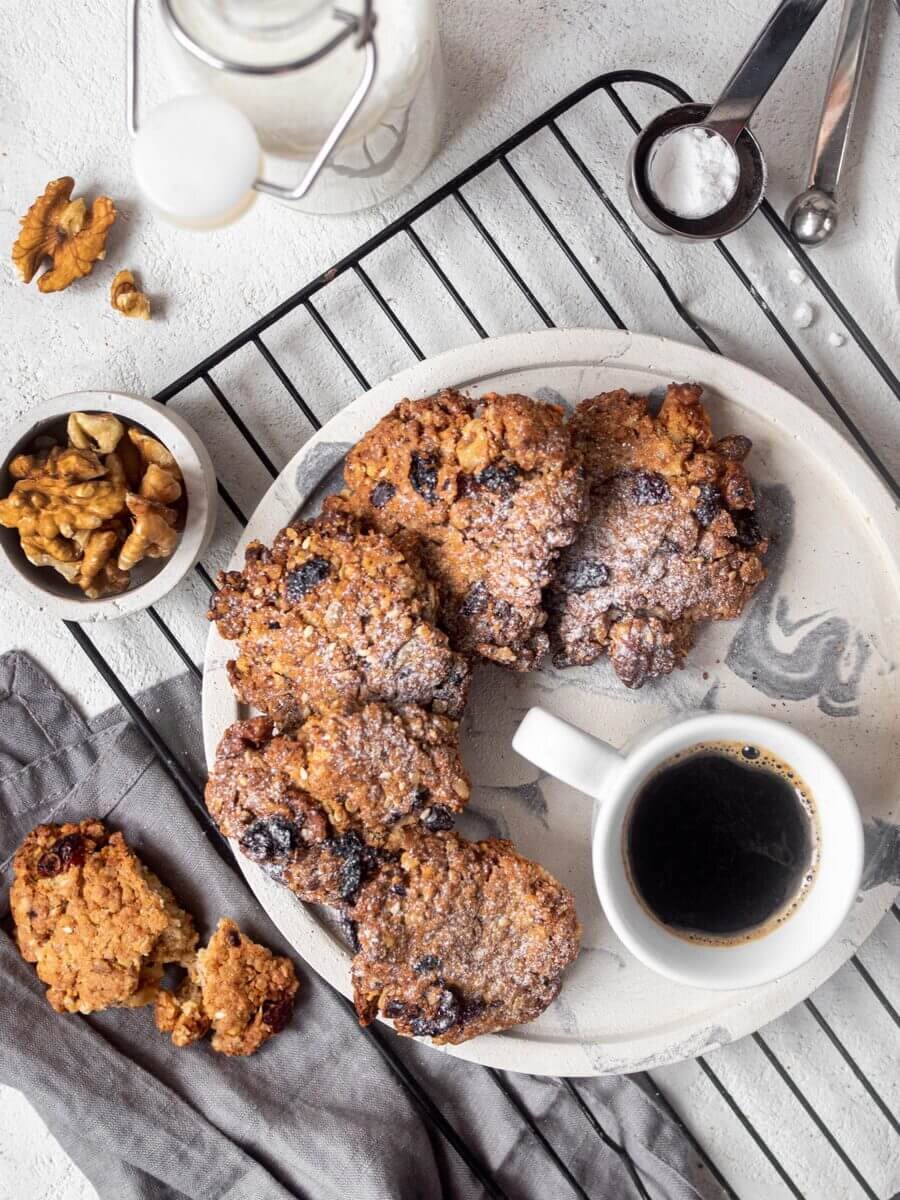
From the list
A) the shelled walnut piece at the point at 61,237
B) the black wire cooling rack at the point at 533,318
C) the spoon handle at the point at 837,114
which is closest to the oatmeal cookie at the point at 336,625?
the black wire cooling rack at the point at 533,318

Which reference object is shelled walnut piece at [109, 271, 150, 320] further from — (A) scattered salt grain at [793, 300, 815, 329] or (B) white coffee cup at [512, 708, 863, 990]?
(A) scattered salt grain at [793, 300, 815, 329]

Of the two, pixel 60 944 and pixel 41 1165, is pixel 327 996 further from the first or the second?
pixel 41 1165

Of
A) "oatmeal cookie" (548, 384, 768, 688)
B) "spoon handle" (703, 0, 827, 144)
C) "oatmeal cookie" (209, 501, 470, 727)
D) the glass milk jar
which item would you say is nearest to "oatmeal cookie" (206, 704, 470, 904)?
"oatmeal cookie" (209, 501, 470, 727)

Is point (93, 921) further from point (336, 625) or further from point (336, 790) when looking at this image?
point (336, 625)

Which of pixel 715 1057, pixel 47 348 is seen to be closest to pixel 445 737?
pixel 715 1057

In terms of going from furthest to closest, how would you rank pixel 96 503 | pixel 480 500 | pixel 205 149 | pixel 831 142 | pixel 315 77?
pixel 831 142
pixel 96 503
pixel 480 500
pixel 315 77
pixel 205 149

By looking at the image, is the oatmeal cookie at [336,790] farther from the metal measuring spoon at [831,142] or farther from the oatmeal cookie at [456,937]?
the metal measuring spoon at [831,142]

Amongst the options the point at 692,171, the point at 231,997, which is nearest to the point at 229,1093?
the point at 231,997
